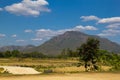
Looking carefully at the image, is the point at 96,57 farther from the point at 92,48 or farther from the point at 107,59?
the point at 107,59

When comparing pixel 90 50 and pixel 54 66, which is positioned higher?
pixel 90 50

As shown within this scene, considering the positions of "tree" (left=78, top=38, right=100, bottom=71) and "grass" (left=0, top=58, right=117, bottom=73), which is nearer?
"tree" (left=78, top=38, right=100, bottom=71)

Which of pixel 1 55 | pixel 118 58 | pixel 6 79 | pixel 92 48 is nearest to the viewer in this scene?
pixel 6 79

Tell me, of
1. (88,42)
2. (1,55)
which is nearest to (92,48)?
(88,42)

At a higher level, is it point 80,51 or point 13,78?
point 80,51

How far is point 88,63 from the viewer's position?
2170 inches

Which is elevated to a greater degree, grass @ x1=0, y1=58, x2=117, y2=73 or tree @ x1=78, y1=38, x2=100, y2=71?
tree @ x1=78, y1=38, x2=100, y2=71

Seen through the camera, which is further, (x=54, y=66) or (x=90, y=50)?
(x=54, y=66)

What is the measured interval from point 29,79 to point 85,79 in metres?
5.15

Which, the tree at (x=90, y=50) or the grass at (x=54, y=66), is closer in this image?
the tree at (x=90, y=50)

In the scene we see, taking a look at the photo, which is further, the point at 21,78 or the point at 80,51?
the point at 80,51

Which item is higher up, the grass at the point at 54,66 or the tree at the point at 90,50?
the tree at the point at 90,50

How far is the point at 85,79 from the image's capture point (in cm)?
2489

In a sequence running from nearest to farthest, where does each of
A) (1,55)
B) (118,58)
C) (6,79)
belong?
(6,79) < (118,58) < (1,55)
